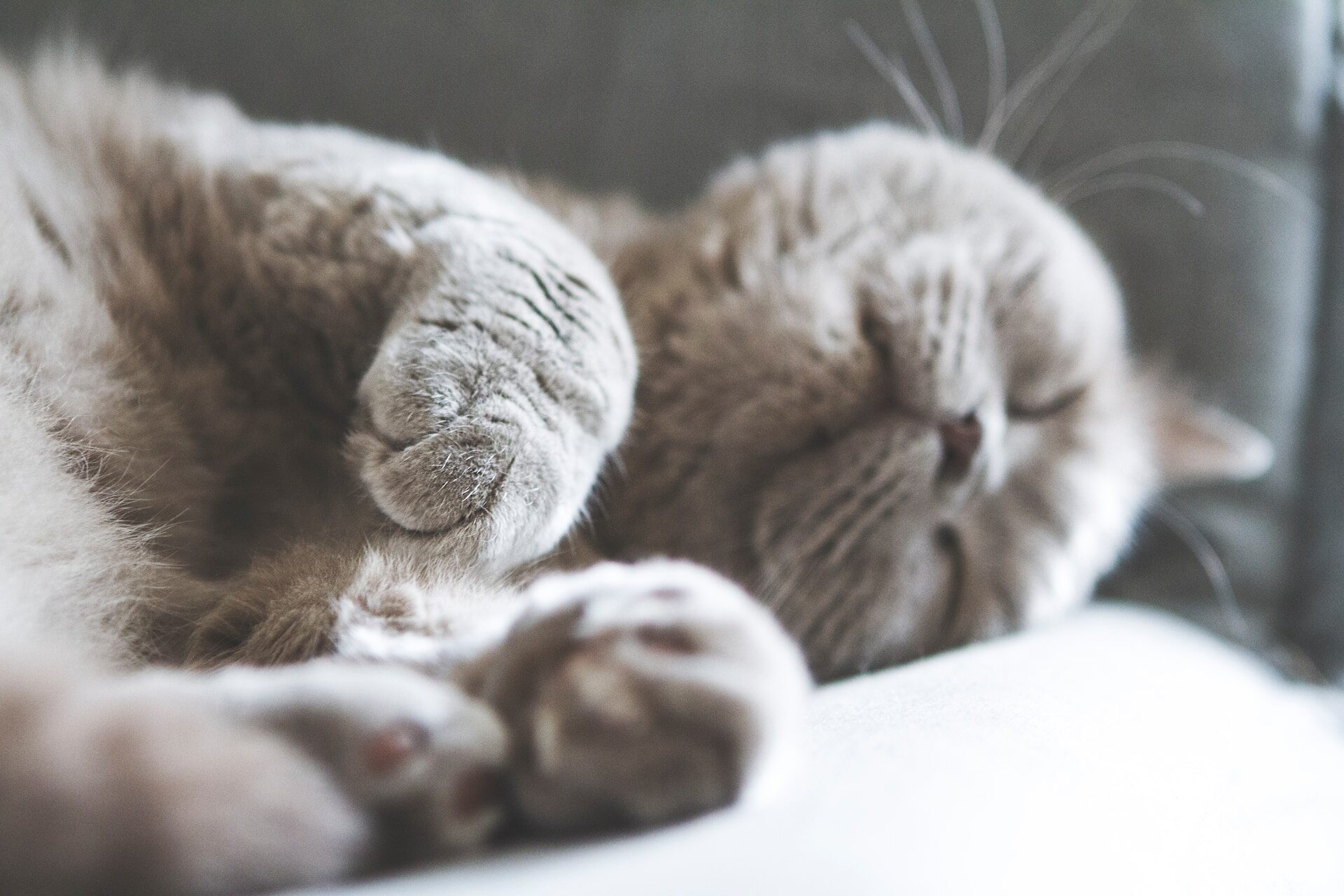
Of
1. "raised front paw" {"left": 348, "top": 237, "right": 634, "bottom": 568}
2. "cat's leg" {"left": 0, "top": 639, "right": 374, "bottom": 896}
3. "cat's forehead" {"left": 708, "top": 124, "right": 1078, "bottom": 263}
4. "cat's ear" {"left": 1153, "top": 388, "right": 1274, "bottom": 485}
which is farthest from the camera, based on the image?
"cat's ear" {"left": 1153, "top": 388, "right": 1274, "bottom": 485}

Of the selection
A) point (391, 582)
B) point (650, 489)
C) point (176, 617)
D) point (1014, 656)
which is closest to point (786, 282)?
point (650, 489)

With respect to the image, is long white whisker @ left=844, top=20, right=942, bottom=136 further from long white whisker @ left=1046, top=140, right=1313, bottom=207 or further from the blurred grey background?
long white whisker @ left=1046, top=140, right=1313, bottom=207

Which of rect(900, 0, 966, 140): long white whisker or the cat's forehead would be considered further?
rect(900, 0, 966, 140): long white whisker

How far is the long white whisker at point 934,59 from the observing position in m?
1.44

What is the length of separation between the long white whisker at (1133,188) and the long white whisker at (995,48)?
17 cm

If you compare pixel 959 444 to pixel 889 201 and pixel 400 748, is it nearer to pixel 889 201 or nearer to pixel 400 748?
pixel 889 201

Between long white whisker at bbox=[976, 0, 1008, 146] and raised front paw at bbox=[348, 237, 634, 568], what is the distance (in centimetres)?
87

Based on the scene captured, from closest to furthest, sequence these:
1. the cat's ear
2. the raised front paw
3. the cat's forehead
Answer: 1. the raised front paw
2. the cat's forehead
3. the cat's ear

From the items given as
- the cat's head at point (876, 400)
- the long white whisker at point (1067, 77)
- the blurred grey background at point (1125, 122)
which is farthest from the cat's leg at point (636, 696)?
the long white whisker at point (1067, 77)

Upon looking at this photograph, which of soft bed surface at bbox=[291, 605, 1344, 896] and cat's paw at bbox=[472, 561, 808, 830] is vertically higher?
cat's paw at bbox=[472, 561, 808, 830]

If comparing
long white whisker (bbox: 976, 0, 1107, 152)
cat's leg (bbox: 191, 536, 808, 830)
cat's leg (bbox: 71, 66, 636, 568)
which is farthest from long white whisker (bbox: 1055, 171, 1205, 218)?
cat's leg (bbox: 191, 536, 808, 830)

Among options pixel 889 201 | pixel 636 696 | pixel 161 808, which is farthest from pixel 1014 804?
pixel 889 201

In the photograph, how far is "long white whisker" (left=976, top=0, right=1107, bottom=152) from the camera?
4.64 ft

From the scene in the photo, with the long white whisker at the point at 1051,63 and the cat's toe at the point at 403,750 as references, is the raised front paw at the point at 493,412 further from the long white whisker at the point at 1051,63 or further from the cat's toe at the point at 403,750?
the long white whisker at the point at 1051,63
